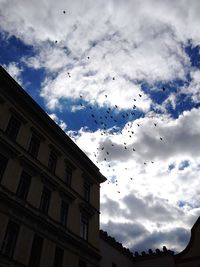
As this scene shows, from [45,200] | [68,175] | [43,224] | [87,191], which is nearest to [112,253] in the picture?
[87,191]

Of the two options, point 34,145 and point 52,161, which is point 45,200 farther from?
point 34,145

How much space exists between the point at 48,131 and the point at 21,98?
4.01 m

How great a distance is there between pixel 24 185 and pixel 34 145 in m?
4.14

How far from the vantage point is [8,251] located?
1667cm

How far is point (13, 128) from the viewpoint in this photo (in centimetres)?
2169

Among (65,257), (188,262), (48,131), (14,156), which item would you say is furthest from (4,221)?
(188,262)

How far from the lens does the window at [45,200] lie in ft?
69.4

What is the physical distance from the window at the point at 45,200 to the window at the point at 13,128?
15.9 feet

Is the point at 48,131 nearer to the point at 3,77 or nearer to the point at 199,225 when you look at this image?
the point at 3,77

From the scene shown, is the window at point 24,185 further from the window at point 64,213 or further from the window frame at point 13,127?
the window at point 64,213

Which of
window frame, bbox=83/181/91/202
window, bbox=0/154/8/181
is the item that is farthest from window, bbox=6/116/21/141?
window frame, bbox=83/181/91/202

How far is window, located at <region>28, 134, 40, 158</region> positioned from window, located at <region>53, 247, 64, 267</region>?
7.43 m

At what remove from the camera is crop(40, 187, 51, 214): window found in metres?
21.1

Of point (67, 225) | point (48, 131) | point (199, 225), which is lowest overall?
point (67, 225)
